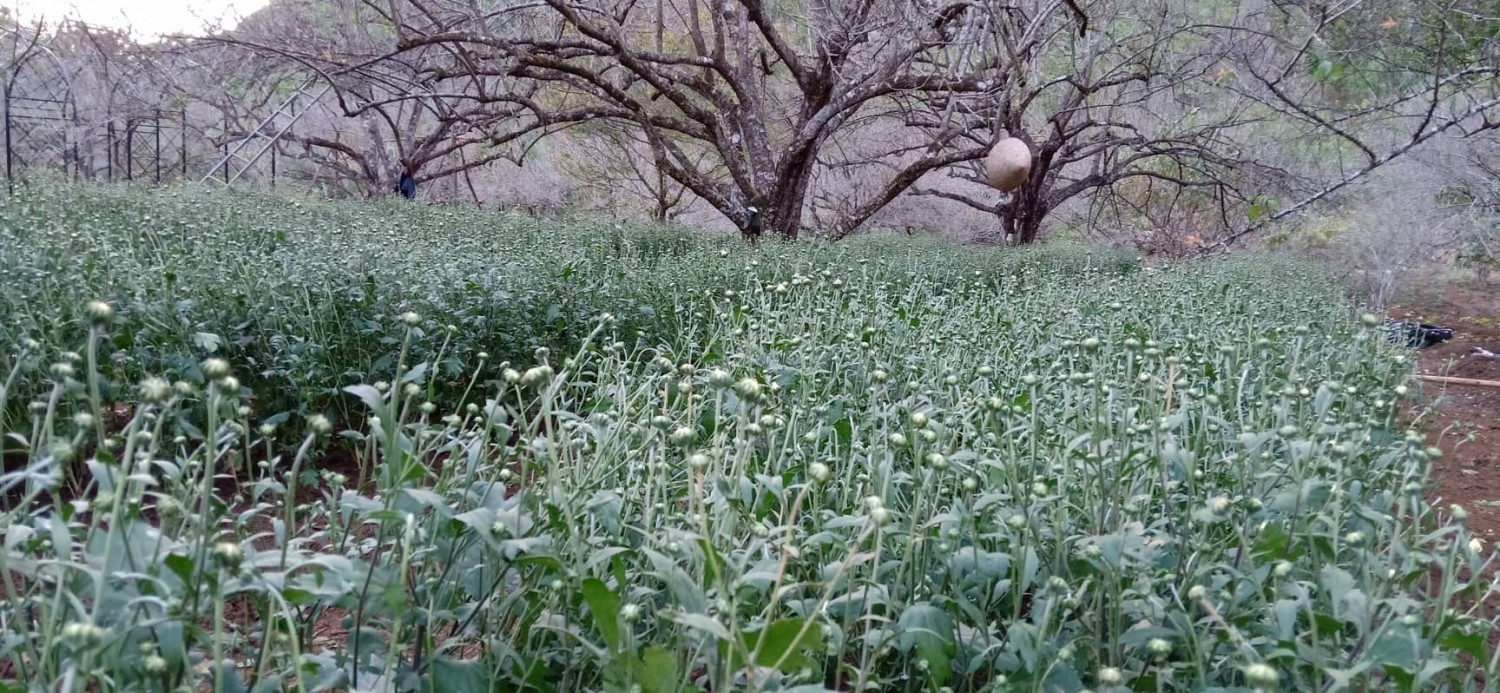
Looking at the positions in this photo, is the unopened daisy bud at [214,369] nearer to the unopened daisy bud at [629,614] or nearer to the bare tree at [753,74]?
the unopened daisy bud at [629,614]

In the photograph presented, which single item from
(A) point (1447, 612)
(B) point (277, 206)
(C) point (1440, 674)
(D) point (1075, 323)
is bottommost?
(C) point (1440, 674)

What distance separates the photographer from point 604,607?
4.14ft

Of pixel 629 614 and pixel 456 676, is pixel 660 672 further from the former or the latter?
Answer: pixel 456 676

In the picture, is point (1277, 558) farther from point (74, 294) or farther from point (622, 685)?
point (74, 294)

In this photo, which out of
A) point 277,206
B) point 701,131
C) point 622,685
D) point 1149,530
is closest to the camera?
point 622,685

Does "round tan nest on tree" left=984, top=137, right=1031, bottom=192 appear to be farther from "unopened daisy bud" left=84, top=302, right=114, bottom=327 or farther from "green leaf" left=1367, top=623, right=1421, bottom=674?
"unopened daisy bud" left=84, top=302, right=114, bottom=327

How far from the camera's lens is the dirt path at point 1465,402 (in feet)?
12.2

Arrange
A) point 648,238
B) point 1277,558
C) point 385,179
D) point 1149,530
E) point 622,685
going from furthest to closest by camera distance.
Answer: point 385,179 → point 648,238 → point 1149,530 → point 1277,558 → point 622,685

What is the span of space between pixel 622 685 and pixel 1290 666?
99 centimetres

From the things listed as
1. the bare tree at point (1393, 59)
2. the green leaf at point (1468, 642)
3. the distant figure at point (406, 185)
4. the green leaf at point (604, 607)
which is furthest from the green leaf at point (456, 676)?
the distant figure at point (406, 185)

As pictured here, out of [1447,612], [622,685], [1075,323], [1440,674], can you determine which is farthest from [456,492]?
[1075,323]

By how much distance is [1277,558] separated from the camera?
160 centimetres

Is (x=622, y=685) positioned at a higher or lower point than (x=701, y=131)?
lower

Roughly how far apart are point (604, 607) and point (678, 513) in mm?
396
